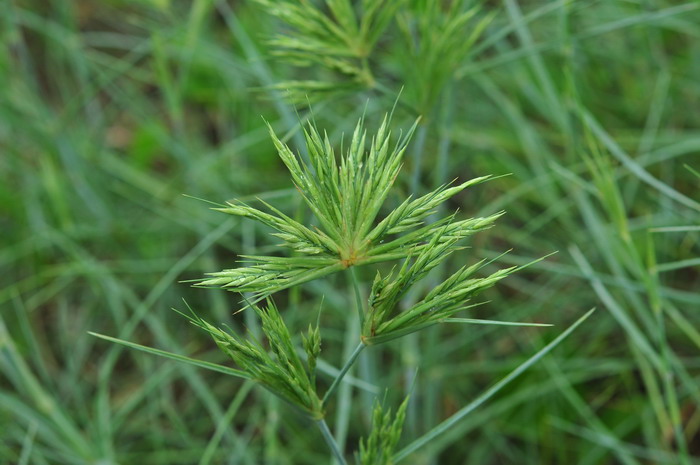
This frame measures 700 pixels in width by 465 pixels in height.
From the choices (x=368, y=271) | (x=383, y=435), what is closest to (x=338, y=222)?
(x=383, y=435)

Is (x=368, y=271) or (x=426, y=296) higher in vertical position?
(x=426, y=296)

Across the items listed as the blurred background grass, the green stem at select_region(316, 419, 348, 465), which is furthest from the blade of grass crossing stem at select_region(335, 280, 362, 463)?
the green stem at select_region(316, 419, 348, 465)


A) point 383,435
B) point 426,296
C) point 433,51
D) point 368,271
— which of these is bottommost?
point 368,271

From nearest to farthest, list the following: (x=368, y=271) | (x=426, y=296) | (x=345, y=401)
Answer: (x=426, y=296), (x=345, y=401), (x=368, y=271)

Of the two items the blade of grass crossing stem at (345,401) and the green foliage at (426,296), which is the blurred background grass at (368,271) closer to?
the blade of grass crossing stem at (345,401)

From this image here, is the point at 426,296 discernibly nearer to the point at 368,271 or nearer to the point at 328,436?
the point at 328,436

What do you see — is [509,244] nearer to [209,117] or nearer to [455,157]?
[455,157]
